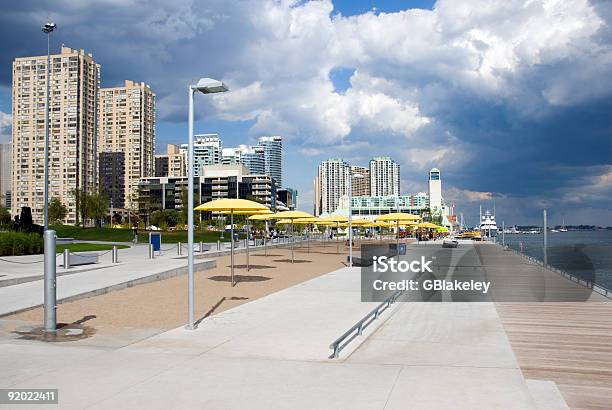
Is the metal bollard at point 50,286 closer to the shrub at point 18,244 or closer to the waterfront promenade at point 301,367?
the waterfront promenade at point 301,367

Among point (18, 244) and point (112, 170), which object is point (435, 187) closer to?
point (112, 170)

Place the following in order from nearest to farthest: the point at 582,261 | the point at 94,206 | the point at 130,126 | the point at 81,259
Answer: the point at 81,259
the point at 582,261
the point at 94,206
the point at 130,126

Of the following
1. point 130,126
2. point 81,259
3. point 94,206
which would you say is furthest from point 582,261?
point 130,126

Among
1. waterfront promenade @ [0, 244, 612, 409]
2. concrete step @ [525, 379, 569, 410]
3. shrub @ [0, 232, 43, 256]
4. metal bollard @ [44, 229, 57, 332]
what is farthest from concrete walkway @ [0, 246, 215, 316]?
concrete step @ [525, 379, 569, 410]

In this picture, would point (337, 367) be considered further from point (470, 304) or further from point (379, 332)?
point (470, 304)

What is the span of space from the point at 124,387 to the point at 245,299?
8.02 meters

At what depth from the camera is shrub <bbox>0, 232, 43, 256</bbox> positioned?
87.7ft

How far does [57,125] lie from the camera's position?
12131 cm

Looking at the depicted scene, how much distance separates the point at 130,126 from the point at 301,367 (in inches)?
6805

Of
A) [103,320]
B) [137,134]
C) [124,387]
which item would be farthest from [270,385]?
[137,134]

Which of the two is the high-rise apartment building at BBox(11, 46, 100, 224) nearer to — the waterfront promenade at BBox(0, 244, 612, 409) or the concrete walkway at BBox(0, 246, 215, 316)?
the concrete walkway at BBox(0, 246, 215, 316)

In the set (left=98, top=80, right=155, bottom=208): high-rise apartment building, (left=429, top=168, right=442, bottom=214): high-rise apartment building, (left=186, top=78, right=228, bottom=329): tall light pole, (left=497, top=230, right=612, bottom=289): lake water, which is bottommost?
(left=497, top=230, right=612, bottom=289): lake water

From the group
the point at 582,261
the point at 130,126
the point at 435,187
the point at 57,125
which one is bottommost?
the point at 582,261

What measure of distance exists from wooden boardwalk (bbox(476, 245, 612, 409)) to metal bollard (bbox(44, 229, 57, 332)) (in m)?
7.63
